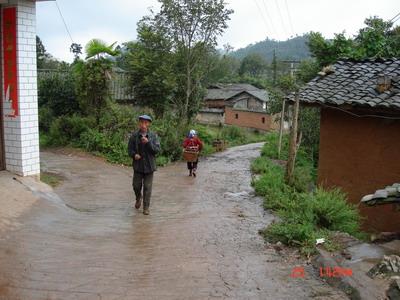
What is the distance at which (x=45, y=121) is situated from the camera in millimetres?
20656

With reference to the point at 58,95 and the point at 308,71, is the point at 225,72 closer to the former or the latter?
the point at 308,71

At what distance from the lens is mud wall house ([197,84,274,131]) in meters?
47.4

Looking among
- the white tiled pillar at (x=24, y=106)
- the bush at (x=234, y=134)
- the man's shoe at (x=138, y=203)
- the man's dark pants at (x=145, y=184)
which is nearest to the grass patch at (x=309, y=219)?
the man's dark pants at (x=145, y=184)

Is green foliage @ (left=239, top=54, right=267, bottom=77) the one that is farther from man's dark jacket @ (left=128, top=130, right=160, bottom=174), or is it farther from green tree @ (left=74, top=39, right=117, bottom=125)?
man's dark jacket @ (left=128, top=130, right=160, bottom=174)

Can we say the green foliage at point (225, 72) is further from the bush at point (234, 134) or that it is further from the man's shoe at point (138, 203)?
the man's shoe at point (138, 203)

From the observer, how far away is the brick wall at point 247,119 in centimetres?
4638

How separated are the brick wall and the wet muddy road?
36475 mm

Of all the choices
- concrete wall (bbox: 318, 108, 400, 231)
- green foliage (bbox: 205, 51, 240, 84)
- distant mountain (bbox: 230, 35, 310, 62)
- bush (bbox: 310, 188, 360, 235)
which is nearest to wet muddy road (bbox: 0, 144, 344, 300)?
bush (bbox: 310, 188, 360, 235)

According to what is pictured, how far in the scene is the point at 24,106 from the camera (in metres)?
8.79

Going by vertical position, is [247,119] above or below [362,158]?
below

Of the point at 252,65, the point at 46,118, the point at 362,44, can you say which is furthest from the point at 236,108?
the point at 252,65

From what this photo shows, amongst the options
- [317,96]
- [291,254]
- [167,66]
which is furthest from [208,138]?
[291,254]

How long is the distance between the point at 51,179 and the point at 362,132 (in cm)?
768

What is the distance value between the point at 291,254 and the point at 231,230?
4.96 ft
